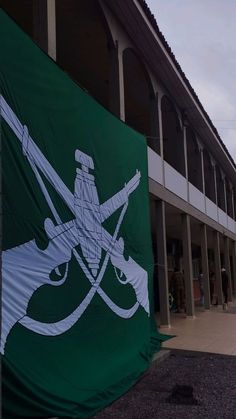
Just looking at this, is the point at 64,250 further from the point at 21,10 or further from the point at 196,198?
the point at 196,198

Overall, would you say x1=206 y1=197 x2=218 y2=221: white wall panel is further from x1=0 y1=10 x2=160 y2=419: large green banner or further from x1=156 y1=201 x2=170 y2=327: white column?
x1=0 y1=10 x2=160 y2=419: large green banner

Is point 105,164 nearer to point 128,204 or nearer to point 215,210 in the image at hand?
point 128,204

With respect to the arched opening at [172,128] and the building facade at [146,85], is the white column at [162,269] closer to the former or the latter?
the building facade at [146,85]

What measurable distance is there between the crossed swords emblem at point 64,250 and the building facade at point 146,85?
2.20 metres

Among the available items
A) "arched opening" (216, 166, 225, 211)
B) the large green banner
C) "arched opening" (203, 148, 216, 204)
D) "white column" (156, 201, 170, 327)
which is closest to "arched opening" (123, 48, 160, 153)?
"white column" (156, 201, 170, 327)

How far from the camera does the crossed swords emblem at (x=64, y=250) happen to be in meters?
4.87

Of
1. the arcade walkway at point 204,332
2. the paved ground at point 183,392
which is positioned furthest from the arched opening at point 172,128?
the paved ground at point 183,392

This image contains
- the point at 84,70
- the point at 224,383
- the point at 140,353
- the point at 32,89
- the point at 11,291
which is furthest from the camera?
the point at 84,70

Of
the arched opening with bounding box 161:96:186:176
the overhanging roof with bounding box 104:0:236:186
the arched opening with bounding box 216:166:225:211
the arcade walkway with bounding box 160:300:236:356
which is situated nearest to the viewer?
the overhanging roof with bounding box 104:0:236:186

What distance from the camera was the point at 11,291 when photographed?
189 inches

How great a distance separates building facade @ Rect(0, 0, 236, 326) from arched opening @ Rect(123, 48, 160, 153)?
0.08ft

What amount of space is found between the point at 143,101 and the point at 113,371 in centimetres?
978

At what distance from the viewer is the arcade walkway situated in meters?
10.3

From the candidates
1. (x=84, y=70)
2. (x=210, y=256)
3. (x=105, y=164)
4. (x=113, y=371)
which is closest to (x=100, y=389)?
(x=113, y=371)
